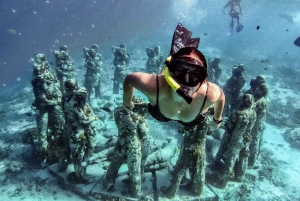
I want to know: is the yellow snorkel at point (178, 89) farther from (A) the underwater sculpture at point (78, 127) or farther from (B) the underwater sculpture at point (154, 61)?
(B) the underwater sculpture at point (154, 61)

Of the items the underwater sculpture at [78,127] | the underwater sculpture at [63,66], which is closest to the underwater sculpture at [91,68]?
the underwater sculpture at [63,66]

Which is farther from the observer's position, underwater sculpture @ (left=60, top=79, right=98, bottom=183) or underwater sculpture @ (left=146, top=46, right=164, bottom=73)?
underwater sculpture @ (left=146, top=46, right=164, bottom=73)

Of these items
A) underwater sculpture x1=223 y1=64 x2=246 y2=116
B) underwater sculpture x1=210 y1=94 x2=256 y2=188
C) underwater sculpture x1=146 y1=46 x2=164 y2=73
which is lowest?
underwater sculpture x1=210 y1=94 x2=256 y2=188

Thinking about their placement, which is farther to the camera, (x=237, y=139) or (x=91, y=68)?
(x=91, y=68)

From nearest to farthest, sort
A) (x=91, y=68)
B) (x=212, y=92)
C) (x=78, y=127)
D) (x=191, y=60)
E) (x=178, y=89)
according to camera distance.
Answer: (x=178, y=89)
(x=191, y=60)
(x=212, y=92)
(x=78, y=127)
(x=91, y=68)

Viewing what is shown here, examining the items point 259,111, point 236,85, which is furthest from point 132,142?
point 236,85

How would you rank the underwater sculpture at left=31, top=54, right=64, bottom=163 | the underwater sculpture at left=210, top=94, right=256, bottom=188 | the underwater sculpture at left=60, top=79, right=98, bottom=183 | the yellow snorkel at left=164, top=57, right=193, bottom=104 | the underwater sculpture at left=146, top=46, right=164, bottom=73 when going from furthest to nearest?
the underwater sculpture at left=146, top=46, right=164, bottom=73 → the underwater sculpture at left=31, top=54, right=64, bottom=163 → the underwater sculpture at left=210, top=94, right=256, bottom=188 → the underwater sculpture at left=60, top=79, right=98, bottom=183 → the yellow snorkel at left=164, top=57, right=193, bottom=104

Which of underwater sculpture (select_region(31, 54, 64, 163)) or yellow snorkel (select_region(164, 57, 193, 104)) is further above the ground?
yellow snorkel (select_region(164, 57, 193, 104))

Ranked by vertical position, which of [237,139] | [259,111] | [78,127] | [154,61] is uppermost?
[154,61]

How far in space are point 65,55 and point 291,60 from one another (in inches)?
1465

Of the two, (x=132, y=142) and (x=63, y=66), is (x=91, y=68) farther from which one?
(x=132, y=142)

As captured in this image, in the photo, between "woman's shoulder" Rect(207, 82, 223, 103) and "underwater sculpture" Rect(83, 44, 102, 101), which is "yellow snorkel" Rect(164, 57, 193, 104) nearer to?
"woman's shoulder" Rect(207, 82, 223, 103)

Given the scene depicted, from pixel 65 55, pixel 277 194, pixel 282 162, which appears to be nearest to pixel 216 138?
pixel 277 194

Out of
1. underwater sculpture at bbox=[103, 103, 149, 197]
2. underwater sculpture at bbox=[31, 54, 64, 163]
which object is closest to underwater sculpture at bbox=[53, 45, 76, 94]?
underwater sculpture at bbox=[31, 54, 64, 163]
